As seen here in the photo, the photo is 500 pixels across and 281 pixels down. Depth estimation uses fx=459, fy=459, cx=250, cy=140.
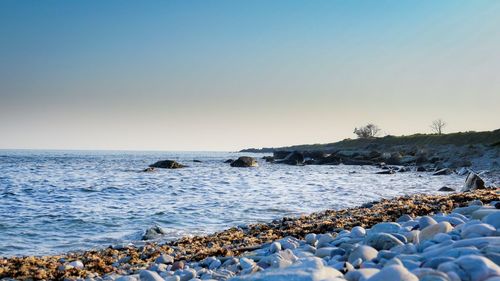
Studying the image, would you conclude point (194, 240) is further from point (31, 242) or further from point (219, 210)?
point (219, 210)

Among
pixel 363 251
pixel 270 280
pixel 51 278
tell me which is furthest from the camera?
pixel 51 278

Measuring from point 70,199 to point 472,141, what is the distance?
49968 mm

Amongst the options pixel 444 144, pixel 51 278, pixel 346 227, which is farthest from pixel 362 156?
pixel 51 278

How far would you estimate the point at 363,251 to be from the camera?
411 cm

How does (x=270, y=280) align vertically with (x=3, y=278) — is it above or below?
above

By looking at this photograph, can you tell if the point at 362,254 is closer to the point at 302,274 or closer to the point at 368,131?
the point at 302,274

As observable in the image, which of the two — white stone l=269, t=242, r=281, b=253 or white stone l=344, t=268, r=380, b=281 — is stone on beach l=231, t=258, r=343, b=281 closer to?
white stone l=344, t=268, r=380, b=281

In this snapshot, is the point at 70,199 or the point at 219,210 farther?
the point at 70,199

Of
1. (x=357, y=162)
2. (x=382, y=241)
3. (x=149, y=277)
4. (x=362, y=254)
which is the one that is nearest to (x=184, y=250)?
(x=149, y=277)

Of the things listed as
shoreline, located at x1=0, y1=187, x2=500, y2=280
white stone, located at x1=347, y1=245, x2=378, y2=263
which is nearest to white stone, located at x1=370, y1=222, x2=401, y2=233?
white stone, located at x1=347, y1=245, x2=378, y2=263

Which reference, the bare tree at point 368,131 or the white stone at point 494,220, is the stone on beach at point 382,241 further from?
the bare tree at point 368,131

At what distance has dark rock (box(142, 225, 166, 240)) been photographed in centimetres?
936

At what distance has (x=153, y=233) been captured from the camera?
31.5 ft

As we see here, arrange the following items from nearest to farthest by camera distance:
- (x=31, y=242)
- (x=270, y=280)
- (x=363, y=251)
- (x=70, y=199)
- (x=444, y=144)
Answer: (x=270, y=280) → (x=363, y=251) → (x=31, y=242) → (x=70, y=199) → (x=444, y=144)
